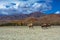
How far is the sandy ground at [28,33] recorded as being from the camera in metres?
4.12

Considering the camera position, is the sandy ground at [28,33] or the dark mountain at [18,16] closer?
the sandy ground at [28,33]

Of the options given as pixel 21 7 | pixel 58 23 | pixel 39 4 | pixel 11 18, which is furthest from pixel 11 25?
pixel 58 23

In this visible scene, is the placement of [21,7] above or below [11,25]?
above

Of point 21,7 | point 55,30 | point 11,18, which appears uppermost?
point 21,7

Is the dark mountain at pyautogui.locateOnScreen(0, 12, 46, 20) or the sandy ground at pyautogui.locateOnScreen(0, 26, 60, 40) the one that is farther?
the dark mountain at pyautogui.locateOnScreen(0, 12, 46, 20)

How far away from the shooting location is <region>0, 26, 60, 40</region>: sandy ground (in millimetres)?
4125

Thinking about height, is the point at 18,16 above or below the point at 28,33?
above

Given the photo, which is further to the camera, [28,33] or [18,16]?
[18,16]

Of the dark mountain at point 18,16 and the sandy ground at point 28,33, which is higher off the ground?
the dark mountain at point 18,16

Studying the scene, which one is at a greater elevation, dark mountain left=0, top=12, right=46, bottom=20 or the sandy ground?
dark mountain left=0, top=12, right=46, bottom=20

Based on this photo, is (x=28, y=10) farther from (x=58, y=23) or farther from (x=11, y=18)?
(x=58, y=23)

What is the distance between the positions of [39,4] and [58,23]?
768 millimetres

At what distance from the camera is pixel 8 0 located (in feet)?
15.8

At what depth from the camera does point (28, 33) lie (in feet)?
14.5
